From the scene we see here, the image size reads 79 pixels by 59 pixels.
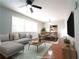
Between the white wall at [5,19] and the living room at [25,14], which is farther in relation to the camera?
the white wall at [5,19]

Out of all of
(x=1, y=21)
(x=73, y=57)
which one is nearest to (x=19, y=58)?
(x=73, y=57)

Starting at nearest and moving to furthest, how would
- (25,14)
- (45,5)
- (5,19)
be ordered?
(45,5)
(5,19)
(25,14)

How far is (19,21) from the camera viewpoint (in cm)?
709

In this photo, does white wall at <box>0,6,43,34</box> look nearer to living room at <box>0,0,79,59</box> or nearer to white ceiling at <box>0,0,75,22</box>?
living room at <box>0,0,79,59</box>

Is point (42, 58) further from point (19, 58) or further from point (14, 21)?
point (14, 21)

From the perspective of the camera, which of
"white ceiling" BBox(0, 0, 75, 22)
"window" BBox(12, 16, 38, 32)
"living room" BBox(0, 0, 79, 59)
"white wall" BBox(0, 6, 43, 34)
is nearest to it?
"living room" BBox(0, 0, 79, 59)

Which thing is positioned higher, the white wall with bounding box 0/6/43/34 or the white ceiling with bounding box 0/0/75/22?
the white ceiling with bounding box 0/0/75/22

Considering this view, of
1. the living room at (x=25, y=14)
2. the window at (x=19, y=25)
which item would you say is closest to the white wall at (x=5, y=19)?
the living room at (x=25, y=14)

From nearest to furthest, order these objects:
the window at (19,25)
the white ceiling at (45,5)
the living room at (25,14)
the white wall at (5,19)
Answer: the living room at (25,14)
the white ceiling at (45,5)
the white wall at (5,19)
the window at (19,25)

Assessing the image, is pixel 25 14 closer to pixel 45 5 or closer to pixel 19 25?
pixel 19 25

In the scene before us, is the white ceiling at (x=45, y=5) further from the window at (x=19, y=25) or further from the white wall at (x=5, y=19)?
the window at (x=19, y=25)

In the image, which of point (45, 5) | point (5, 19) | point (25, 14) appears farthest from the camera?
point (25, 14)

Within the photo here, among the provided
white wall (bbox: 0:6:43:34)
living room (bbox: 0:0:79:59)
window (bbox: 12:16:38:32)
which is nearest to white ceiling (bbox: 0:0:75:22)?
living room (bbox: 0:0:79:59)

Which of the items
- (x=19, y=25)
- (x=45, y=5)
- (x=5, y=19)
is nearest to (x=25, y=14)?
(x=19, y=25)
